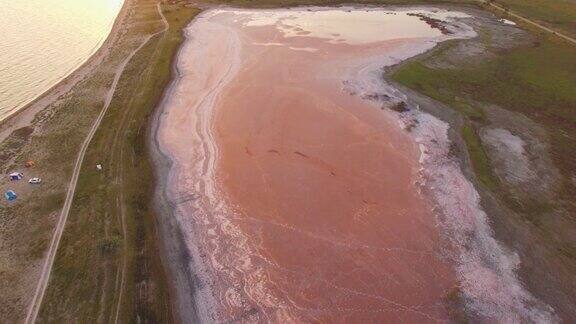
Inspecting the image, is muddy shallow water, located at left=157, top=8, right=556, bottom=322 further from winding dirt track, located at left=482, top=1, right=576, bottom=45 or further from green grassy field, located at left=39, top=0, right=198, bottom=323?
winding dirt track, located at left=482, top=1, right=576, bottom=45

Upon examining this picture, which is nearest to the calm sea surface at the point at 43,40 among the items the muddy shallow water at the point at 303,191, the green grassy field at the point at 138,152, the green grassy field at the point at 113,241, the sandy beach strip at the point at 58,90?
the sandy beach strip at the point at 58,90

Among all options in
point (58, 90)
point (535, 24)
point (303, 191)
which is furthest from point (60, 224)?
point (535, 24)

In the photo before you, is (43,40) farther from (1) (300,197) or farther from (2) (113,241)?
(1) (300,197)

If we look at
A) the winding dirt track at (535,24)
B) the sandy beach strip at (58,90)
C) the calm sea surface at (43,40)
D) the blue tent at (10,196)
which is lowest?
the winding dirt track at (535,24)

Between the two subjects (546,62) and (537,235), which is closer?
(537,235)

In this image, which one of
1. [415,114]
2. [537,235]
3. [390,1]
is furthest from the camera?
[390,1]

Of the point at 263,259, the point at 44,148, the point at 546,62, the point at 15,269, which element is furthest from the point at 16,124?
the point at 546,62

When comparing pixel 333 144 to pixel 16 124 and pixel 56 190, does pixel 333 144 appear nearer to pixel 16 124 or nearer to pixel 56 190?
pixel 56 190

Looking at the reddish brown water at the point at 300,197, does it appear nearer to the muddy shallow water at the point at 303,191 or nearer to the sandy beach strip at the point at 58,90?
the muddy shallow water at the point at 303,191
